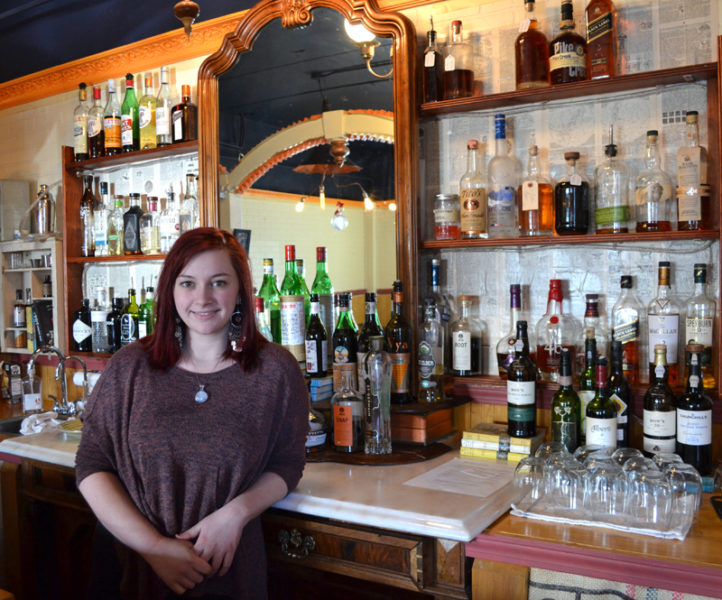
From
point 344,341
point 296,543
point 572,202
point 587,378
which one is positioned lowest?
point 296,543

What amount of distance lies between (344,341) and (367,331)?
0.09 metres

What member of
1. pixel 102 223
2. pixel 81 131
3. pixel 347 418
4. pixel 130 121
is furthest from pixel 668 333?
pixel 81 131

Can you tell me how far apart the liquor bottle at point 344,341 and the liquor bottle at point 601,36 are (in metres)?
1.08

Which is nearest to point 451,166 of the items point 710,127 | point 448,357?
point 448,357

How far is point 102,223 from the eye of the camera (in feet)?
11.2

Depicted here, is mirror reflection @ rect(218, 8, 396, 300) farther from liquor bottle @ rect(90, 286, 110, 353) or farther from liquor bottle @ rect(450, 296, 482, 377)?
liquor bottle @ rect(90, 286, 110, 353)

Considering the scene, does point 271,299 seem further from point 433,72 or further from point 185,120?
point 433,72

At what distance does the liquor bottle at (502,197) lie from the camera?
2.32 meters

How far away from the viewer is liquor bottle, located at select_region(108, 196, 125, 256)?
331 cm

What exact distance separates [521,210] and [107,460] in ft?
4.79

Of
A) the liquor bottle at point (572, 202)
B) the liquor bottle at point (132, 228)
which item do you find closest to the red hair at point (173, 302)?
the liquor bottle at point (572, 202)

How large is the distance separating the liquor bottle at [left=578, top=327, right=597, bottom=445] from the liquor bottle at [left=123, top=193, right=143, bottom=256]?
207 cm

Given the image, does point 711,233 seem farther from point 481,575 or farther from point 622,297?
point 481,575

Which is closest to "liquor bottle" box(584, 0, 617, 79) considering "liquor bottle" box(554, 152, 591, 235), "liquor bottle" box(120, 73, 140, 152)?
"liquor bottle" box(554, 152, 591, 235)
